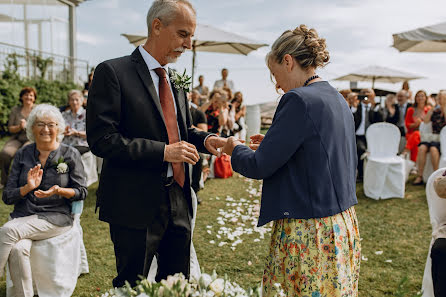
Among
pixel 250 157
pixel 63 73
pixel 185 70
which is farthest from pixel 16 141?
pixel 63 73

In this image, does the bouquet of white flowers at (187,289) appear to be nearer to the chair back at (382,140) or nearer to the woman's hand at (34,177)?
the woman's hand at (34,177)

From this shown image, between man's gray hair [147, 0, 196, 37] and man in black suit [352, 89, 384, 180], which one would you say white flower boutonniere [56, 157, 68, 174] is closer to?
man's gray hair [147, 0, 196, 37]

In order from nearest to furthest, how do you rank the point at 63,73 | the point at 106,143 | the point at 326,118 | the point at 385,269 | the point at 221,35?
the point at 326,118 < the point at 106,143 < the point at 385,269 < the point at 221,35 < the point at 63,73

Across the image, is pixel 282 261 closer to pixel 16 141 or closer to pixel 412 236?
pixel 412 236

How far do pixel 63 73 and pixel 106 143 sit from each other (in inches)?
784

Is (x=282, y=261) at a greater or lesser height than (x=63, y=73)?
lesser

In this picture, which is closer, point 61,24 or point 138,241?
point 138,241

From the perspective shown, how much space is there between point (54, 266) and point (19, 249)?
356mm

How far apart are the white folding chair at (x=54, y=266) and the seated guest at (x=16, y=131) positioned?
15.2ft

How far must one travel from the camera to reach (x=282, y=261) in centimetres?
206

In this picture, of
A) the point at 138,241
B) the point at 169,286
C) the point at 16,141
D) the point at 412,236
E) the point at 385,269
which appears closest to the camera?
the point at 169,286

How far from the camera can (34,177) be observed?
3.53 metres

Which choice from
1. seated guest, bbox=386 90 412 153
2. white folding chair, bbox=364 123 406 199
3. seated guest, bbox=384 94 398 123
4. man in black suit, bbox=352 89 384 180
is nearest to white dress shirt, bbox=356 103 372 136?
man in black suit, bbox=352 89 384 180

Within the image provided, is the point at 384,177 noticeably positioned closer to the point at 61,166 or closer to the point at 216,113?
the point at 216,113
